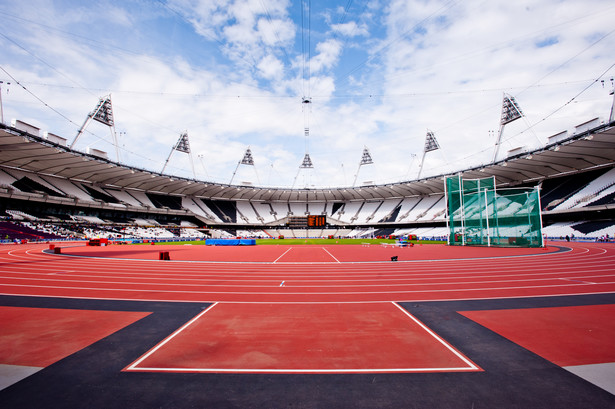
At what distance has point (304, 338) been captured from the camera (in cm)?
480

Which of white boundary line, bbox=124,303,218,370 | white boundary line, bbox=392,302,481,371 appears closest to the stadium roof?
white boundary line, bbox=124,303,218,370

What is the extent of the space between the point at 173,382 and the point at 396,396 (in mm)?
2725

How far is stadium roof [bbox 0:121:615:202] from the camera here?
3378cm

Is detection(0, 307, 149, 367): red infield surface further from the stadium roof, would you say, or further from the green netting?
the stadium roof

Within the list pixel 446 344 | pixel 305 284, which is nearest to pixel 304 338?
pixel 446 344

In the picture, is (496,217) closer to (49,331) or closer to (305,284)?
(305,284)

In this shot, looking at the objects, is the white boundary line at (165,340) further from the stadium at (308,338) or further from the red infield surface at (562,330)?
the red infield surface at (562,330)

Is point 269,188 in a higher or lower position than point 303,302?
higher

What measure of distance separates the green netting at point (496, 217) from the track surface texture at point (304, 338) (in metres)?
17.5

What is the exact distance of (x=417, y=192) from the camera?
66.6 meters

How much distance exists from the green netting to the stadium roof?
16.2 meters

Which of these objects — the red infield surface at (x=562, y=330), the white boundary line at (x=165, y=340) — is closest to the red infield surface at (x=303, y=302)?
the white boundary line at (x=165, y=340)

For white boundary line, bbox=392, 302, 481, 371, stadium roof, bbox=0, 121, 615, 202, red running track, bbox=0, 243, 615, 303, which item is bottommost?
red running track, bbox=0, 243, 615, 303

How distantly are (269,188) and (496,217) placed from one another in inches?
2076
